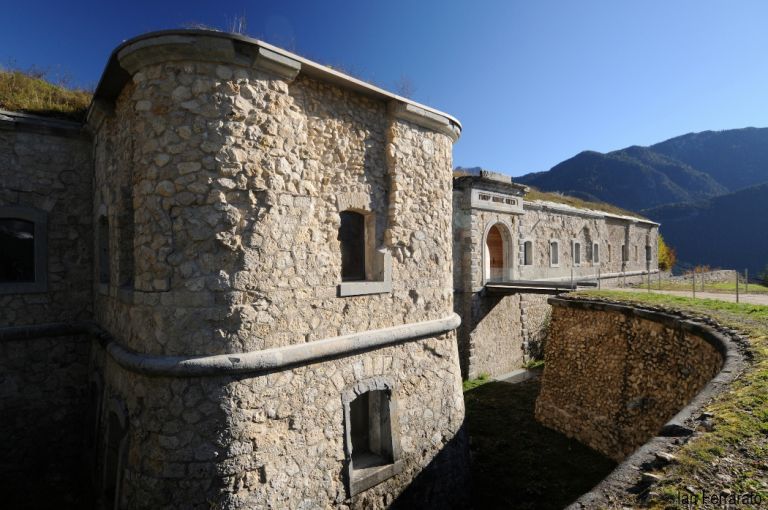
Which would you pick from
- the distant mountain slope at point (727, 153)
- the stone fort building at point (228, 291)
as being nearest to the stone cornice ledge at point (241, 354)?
the stone fort building at point (228, 291)

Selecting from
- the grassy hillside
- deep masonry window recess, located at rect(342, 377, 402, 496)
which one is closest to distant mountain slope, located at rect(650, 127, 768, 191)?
deep masonry window recess, located at rect(342, 377, 402, 496)

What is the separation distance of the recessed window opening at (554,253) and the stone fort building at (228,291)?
13.8 m

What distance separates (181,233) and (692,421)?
18.5ft

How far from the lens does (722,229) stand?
8306 centimetres

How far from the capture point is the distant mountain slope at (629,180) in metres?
106

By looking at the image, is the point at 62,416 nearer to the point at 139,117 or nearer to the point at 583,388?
the point at 139,117

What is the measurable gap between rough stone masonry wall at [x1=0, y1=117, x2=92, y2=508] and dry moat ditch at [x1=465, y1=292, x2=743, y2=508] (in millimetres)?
7552

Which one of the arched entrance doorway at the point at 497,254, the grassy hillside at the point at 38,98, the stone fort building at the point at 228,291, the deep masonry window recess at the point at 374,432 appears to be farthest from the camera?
the arched entrance doorway at the point at 497,254

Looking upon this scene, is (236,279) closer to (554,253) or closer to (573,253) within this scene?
(554,253)

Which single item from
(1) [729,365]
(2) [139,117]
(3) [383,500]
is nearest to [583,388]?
(1) [729,365]

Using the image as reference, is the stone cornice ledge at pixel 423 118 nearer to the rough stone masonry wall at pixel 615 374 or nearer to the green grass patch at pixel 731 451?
the green grass patch at pixel 731 451

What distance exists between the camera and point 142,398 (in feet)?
16.4

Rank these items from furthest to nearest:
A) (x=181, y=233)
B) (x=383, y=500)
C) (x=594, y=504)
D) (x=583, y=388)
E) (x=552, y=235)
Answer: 1. (x=552, y=235)
2. (x=583, y=388)
3. (x=383, y=500)
4. (x=181, y=233)
5. (x=594, y=504)

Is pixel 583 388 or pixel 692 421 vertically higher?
pixel 692 421
